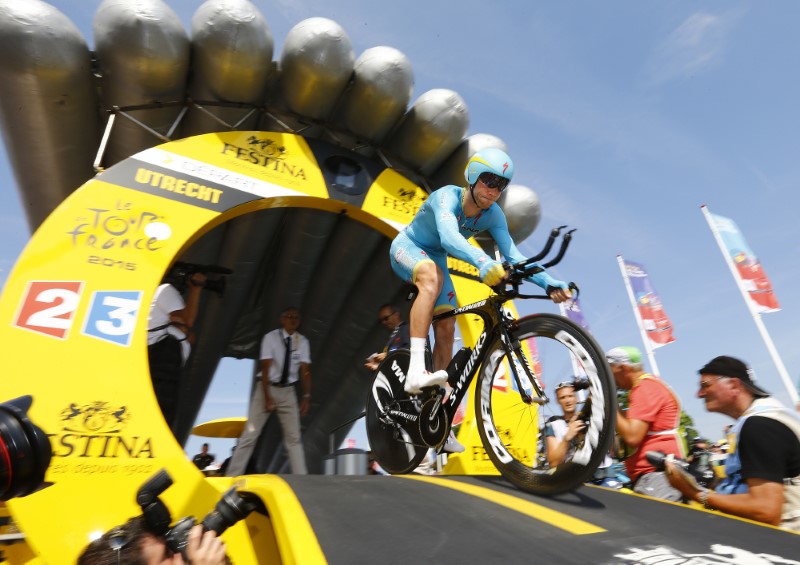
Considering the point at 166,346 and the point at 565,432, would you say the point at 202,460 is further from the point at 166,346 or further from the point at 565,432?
the point at 565,432

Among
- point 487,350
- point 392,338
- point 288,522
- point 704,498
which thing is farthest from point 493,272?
point 392,338

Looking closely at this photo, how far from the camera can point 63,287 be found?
3596 millimetres

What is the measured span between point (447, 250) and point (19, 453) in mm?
2272

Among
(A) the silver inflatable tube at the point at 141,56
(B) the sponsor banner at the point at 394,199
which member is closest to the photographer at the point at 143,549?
(B) the sponsor banner at the point at 394,199

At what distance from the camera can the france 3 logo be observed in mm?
3421

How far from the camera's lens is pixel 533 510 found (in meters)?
2.28

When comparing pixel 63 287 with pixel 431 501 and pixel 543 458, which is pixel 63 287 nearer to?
pixel 431 501

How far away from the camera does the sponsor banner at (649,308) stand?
14352 millimetres

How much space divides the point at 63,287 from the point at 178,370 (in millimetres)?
1259

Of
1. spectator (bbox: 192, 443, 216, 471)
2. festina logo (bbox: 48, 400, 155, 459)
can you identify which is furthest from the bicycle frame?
spectator (bbox: 192, 443, 216, 471)

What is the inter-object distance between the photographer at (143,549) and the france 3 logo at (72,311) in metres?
2.25

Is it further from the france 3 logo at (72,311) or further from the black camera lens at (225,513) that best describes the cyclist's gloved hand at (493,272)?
the france 3 logo at (72,311)

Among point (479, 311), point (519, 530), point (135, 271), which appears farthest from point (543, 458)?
point (135, 271)

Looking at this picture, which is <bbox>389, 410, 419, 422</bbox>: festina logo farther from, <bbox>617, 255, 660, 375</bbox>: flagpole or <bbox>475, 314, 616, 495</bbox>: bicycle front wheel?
<bbox>617, 255, 660, 375</bbox>: flagpole
